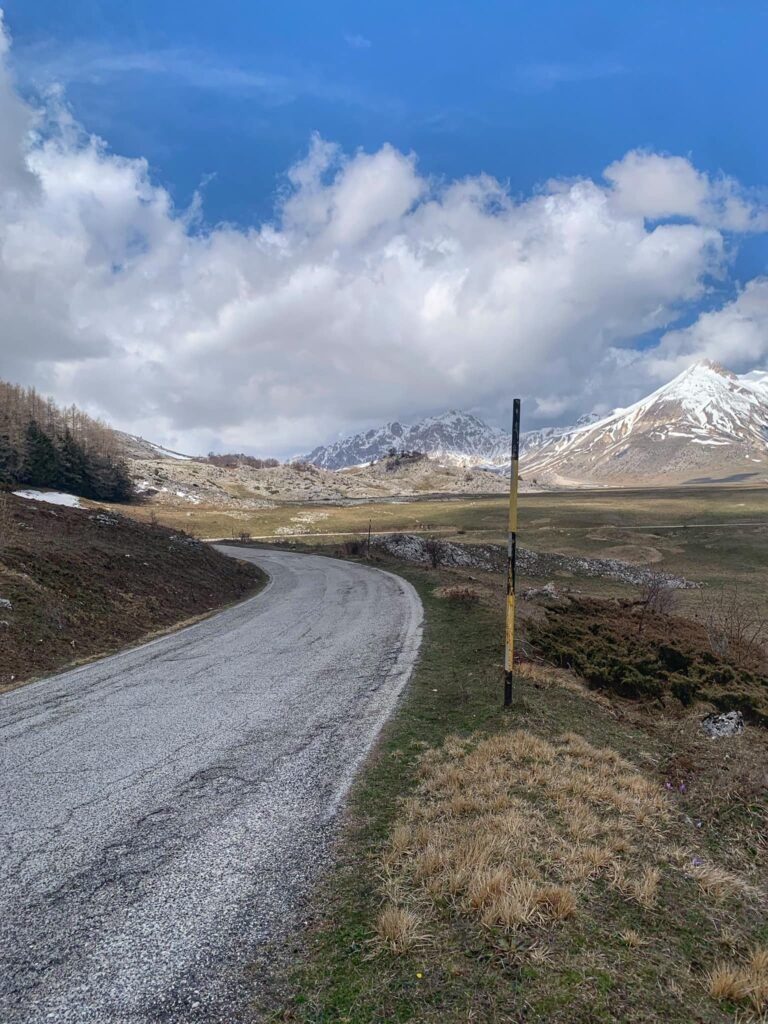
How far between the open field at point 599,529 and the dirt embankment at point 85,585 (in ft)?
56.8

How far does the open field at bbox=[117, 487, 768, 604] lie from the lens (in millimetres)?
51969

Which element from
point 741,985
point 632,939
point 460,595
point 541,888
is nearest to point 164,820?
point 541,888

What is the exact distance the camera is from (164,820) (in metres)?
6.20

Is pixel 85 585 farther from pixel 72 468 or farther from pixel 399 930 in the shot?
pixel 72 468

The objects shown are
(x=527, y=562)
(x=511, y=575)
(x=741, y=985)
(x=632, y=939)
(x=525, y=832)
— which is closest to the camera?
(x=741, y=985)

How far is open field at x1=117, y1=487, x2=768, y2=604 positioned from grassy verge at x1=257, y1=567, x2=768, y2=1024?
106 ft

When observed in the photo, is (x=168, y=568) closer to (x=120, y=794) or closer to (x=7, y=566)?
(x=7, y=566)

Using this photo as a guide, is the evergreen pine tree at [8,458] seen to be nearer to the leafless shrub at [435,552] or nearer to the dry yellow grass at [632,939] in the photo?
the leafless shrub at [435,552]

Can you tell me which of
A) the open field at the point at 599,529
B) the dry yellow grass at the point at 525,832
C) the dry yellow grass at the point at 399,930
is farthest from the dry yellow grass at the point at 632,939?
the open field at the point at 599,529

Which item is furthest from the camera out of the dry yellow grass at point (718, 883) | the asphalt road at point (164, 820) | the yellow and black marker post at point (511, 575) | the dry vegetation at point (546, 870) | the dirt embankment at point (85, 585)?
the dirt embankment at point (85, 585)

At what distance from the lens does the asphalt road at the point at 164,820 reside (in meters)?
3.94

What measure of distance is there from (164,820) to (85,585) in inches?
582

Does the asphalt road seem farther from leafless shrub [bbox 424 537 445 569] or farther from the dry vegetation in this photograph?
leafless shrub [bbox 424 537 445 569]

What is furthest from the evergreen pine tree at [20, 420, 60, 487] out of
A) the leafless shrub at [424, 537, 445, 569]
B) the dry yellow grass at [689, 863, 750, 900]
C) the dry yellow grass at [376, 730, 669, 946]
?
the dry yellow grass at [689, 863, 750, 900]
